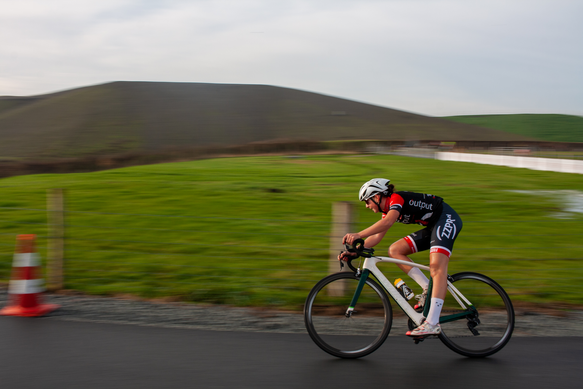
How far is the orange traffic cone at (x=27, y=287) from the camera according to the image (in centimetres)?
506

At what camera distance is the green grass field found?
6.16m

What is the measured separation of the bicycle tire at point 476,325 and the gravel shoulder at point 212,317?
0.43m

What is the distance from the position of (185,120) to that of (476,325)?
61.9m

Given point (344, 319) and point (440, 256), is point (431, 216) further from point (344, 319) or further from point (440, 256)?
point (344, 319)

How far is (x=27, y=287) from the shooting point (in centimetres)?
507

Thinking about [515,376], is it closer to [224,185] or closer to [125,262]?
[125,262]

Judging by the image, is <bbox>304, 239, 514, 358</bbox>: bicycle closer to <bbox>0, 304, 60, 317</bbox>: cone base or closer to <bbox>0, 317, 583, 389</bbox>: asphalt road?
<bbox>0, 317, 583, 389</bbox>: asphalt road

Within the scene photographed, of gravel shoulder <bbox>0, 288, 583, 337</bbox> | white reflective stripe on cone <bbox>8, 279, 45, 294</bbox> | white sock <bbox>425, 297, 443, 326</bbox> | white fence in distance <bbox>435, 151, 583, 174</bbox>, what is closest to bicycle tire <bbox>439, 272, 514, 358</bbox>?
white sock <bbox>425, 297, 443, 326</bbox>

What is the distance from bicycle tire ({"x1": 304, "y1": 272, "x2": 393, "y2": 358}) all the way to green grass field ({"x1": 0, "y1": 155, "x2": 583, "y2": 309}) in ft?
3.73

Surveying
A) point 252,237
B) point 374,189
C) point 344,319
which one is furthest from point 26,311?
point 252,237

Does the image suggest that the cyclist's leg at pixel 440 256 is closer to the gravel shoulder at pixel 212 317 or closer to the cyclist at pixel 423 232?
the cyclist at pixel 423 232

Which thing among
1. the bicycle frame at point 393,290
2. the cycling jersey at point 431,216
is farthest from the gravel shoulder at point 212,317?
the cycling jersey at point 431,216

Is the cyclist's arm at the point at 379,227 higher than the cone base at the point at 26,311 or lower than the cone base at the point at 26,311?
higher

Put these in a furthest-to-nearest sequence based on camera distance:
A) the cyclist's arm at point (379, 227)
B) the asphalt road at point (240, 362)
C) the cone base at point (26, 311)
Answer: the cone base at point (26, 311)
the cyclist's arm at point (379, 227)
the asphalt road at point (240, 362)
